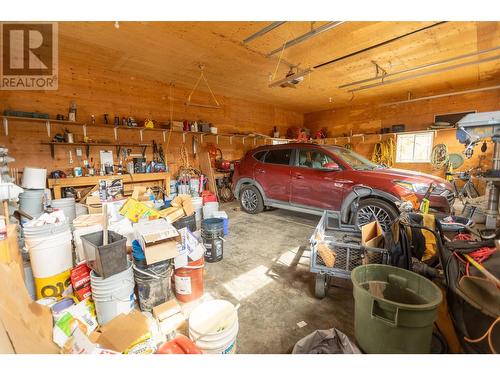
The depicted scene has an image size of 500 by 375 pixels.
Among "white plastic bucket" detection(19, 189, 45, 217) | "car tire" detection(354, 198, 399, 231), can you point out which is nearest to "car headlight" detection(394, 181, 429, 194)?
"car tire" detection(354, 198, 399, 231)

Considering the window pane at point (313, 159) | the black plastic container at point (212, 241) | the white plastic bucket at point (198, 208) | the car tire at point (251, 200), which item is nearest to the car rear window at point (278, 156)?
the window pane at point (313, 159)

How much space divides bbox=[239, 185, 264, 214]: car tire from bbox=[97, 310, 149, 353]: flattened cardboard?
3.44 meters

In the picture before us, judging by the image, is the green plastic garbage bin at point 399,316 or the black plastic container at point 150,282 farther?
the black plastic container at point 150,282

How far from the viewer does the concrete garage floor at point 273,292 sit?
1.67 metres

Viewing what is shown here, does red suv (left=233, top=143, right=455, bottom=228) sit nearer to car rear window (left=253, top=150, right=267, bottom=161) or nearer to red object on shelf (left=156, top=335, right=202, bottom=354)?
car rear window (left=253, top=150, right=267, bottom=161)

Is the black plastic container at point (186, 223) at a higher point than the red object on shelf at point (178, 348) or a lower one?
higher

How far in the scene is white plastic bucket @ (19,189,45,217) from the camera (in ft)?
10.9

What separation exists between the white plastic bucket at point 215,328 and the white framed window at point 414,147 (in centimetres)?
736

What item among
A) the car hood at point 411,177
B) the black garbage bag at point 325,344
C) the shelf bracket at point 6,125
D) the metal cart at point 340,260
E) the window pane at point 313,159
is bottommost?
the black garbage bag at point 325,344

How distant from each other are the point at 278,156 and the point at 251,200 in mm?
1161

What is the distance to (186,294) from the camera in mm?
2004

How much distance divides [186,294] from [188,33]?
134 inches

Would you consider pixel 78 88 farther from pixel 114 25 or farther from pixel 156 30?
pixel 156 30

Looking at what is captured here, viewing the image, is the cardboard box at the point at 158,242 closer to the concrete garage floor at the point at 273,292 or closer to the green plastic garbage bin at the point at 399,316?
the concrete garage floor at the point at 273,292
